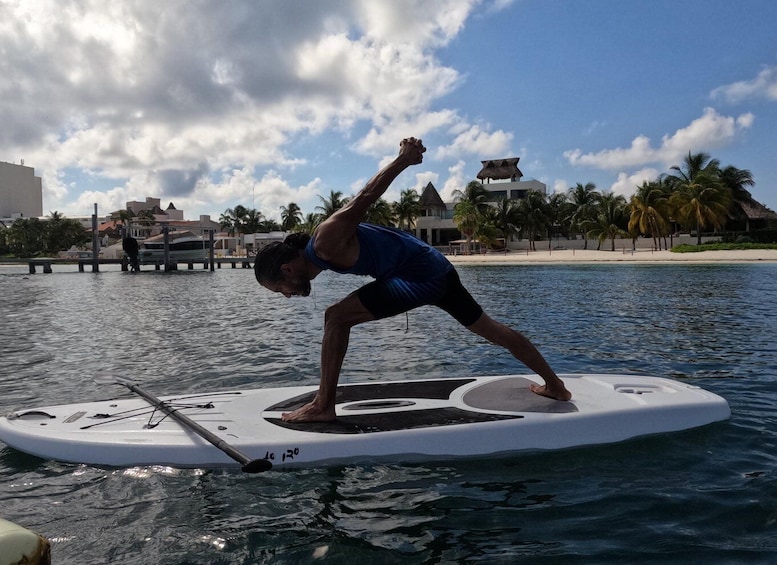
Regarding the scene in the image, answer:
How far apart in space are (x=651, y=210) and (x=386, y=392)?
219 ft

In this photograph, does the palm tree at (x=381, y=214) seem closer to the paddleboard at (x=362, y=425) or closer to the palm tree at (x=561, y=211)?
the palm tree at (x=561, y=211)

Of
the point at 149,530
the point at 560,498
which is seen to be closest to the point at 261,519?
the point at 149,530

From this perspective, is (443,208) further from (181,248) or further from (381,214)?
(181,248)

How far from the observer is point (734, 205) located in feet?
210

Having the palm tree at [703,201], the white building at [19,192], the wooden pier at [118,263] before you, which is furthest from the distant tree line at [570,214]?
the white building at [19,192]

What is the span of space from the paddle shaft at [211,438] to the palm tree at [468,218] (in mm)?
74438

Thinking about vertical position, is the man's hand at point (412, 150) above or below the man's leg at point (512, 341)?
above

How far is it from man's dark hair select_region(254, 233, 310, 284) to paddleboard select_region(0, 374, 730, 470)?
1.25 meters

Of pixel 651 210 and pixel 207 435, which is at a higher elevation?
pixel 651 210

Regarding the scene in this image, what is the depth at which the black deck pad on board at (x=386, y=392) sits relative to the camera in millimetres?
5121

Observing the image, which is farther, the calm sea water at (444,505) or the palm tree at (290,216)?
the palm tree at (290,216)

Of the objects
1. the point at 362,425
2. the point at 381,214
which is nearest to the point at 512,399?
the point at 362,425

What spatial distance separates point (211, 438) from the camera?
3.96 metres

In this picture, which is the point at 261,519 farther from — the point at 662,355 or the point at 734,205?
the point at 734,205
